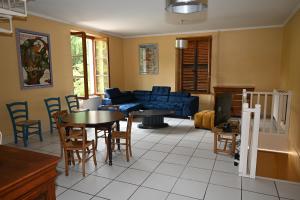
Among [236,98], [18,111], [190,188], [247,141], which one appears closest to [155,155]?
[190,188]

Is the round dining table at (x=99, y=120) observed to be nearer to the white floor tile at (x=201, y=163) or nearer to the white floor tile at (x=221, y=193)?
the white floor tile at (x=201, y=163)

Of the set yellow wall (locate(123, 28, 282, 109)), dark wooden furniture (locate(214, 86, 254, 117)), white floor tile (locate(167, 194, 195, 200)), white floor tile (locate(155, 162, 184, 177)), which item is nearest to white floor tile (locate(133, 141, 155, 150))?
white floor tile (locate(155, 162, 184, 177))

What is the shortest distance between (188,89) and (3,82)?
531 cm

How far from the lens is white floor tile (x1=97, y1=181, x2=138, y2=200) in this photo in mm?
2539

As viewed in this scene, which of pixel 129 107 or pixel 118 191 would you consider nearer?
pixel 118 191

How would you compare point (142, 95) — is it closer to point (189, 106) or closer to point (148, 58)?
point (148, 58)

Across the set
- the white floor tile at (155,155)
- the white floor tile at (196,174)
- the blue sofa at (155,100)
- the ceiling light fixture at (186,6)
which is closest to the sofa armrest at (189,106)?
the blue sofa at (155,100)

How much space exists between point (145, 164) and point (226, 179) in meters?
1.21

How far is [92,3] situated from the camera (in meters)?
4.07

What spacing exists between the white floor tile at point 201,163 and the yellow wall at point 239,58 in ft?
12.7

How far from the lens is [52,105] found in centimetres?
506

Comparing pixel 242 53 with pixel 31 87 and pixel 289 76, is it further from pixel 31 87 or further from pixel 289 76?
pixel 31 87

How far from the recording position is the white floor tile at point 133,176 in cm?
289

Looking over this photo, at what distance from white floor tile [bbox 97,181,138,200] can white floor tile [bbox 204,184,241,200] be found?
906 mm
